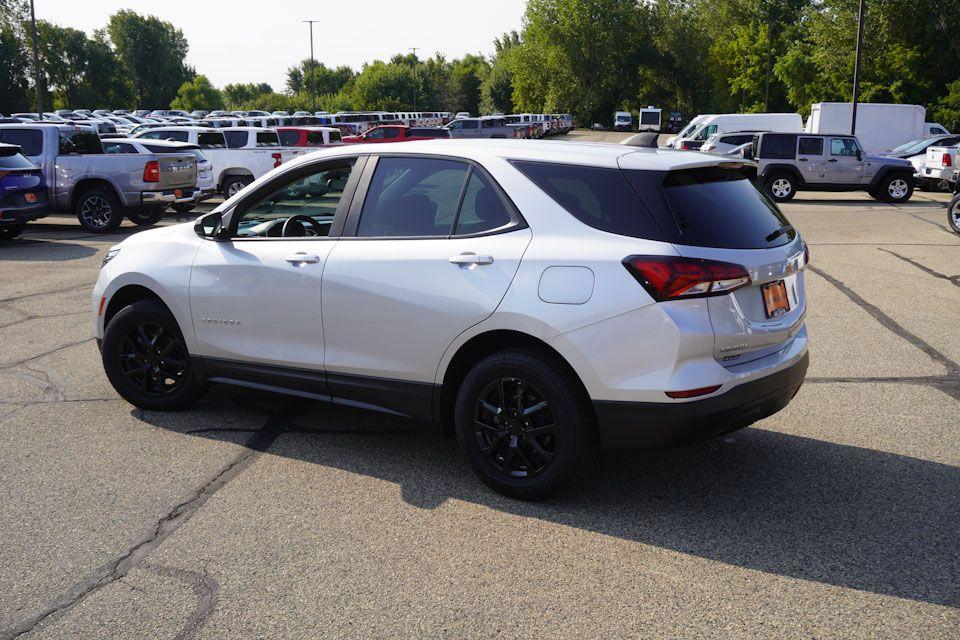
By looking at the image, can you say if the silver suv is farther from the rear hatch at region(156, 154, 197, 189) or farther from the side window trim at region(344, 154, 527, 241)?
the side window trim at region(344, 154, 527, 241)

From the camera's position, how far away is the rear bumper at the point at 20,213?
558 inches

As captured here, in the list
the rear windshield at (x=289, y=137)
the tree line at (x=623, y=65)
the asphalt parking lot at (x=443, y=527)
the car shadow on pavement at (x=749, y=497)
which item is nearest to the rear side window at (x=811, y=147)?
the rear windshield at (x=289, y=137)

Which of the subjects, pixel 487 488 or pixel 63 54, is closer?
pixel 487 488

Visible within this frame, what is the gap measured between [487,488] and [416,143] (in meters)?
1.88

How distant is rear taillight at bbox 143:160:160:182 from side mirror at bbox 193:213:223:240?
11.3 metres

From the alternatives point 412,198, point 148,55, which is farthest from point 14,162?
point 148,55

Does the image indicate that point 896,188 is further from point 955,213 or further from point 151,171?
point 151,171

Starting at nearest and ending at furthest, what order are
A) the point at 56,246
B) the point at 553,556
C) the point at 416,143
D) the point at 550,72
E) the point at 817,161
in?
the point at 553,556, the point at 416,143, the point at 56,246, the point at 817,161, the point at 550,72

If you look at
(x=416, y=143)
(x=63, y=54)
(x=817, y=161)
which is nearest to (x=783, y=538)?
(x=416, y=143)

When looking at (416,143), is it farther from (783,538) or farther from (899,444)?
(899,444)

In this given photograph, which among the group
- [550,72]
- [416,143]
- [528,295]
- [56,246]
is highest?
[550,72]

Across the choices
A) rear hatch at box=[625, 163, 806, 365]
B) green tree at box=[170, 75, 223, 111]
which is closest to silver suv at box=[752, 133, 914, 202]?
rear hatch at box=[625, 163, 806, 365]

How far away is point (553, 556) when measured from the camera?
3.86 metres

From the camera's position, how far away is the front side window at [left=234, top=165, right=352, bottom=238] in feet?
17.0
